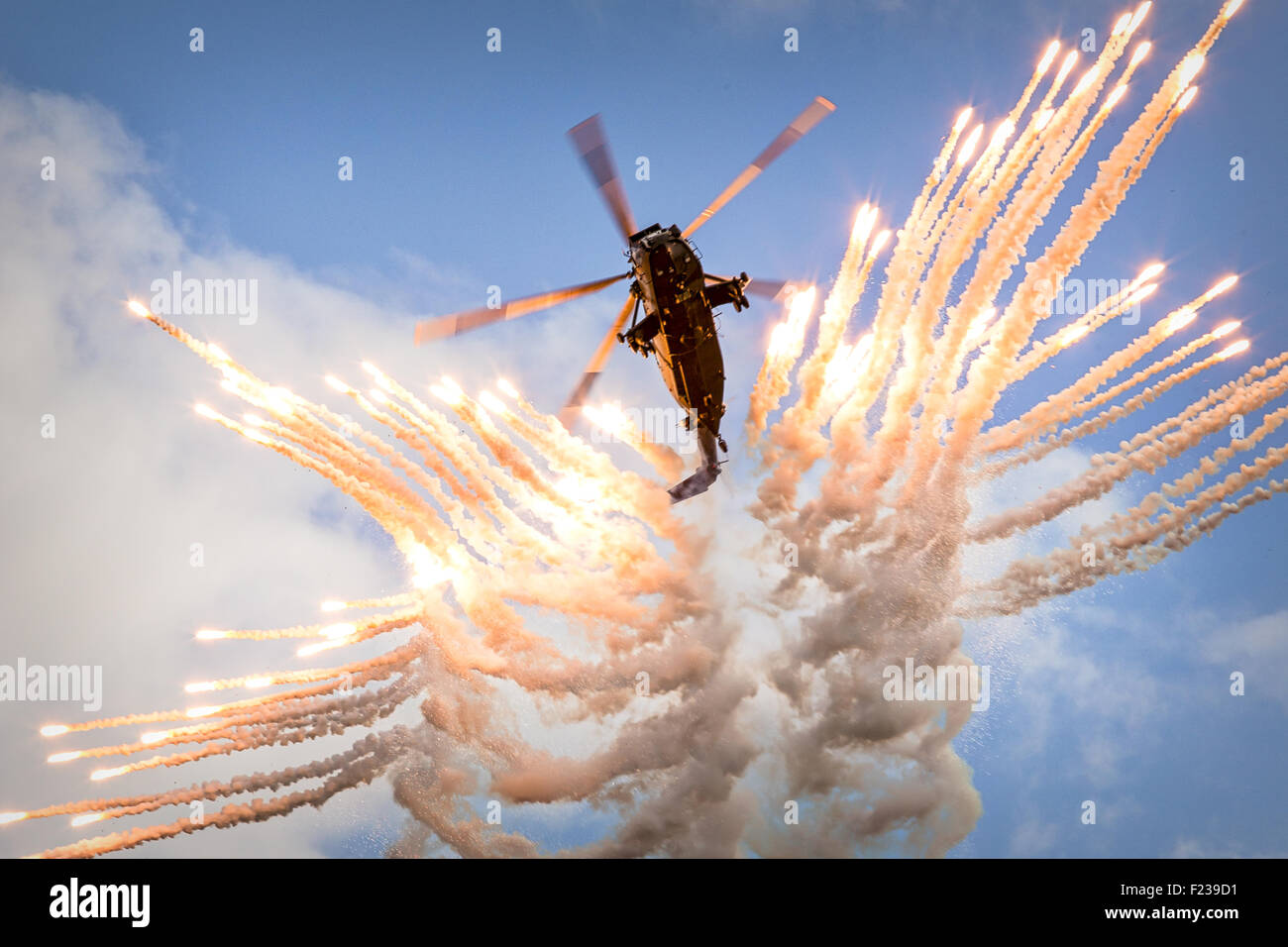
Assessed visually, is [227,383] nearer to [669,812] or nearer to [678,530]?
[678,530]

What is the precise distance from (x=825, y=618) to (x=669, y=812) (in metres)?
13.9

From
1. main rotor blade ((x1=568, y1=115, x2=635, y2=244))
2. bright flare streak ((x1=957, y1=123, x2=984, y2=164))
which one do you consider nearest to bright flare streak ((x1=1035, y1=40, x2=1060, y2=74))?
bright flare streak ((x1=957, y1=123, x2=984, y2=164))

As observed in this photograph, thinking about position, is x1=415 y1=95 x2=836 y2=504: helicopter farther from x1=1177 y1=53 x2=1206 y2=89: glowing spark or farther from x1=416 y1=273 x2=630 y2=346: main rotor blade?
x1=1177 y1=53 x2=1206 y2=89: glowing spark

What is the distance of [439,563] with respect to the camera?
37688mm

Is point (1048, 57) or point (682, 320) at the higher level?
point (1048, 57)

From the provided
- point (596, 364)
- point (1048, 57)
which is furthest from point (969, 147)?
point (596, 364)

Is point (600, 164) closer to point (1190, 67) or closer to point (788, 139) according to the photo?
point (788, 139)

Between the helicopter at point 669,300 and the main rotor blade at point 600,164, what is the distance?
0.04 m

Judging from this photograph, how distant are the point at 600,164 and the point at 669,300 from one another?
20.5 feet

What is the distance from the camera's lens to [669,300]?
99.1 feet

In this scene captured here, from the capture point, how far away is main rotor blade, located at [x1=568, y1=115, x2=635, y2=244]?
87.7ft

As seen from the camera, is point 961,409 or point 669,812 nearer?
point 961,409

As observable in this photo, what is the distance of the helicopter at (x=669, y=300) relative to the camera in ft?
90.7
